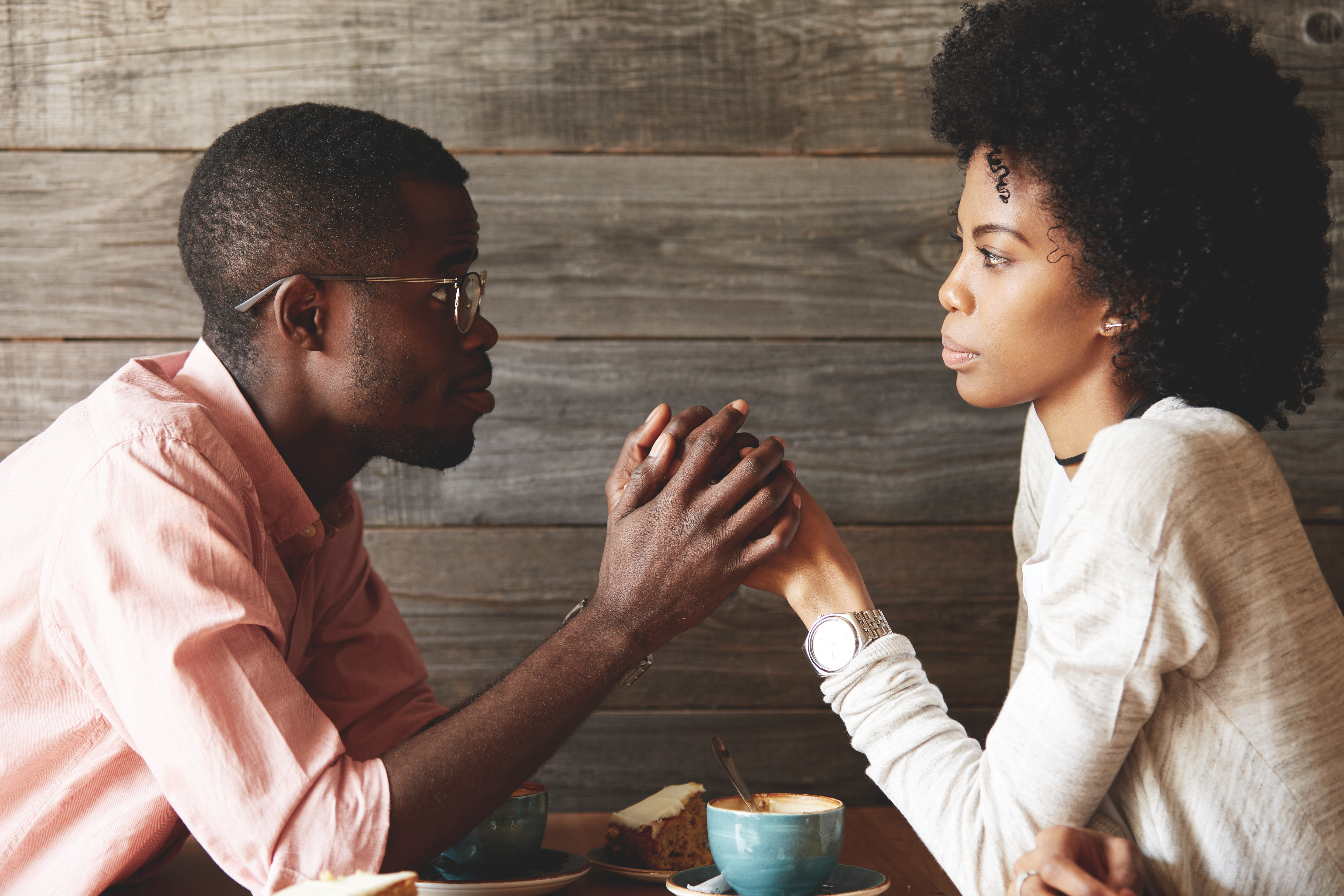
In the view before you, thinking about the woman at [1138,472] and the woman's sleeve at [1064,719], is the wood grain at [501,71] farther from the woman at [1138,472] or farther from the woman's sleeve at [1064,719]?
the woman's sleeve at [1064,719]

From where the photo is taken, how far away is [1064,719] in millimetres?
769

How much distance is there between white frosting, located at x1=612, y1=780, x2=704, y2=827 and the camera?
3.45ft

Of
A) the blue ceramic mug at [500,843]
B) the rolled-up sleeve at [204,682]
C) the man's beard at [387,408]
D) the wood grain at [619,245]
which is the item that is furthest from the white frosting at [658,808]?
the wood grain at [619,245]

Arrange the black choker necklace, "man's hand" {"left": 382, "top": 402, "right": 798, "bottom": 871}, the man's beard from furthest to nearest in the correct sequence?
1. the man's beard
2. the black choker necklace
3. "man's hand" {"left": 382, "top": 402, "right": 798, "bottom": 871}

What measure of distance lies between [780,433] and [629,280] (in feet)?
1.02

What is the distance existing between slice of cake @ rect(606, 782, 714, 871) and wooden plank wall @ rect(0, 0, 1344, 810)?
0.46 meters

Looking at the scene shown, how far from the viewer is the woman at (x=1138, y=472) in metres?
0.77

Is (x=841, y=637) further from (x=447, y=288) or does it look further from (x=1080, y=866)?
(x=447, y=288)

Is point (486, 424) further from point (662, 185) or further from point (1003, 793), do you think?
point (1003, 793)

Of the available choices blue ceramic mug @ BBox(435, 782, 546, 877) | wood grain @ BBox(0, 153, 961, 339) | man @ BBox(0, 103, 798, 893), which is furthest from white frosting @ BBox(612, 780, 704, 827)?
wood grain @ BBox(0, 153, 961, 339)

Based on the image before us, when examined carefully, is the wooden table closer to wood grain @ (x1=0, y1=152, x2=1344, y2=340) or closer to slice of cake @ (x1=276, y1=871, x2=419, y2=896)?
slice of cake @ (x1=276, y1=871, x2=419, y2=896)

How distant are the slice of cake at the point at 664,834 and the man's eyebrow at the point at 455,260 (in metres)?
0.59

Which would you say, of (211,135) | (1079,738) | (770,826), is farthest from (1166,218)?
(211,135)

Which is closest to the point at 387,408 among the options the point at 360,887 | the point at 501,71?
the point at 360,887
